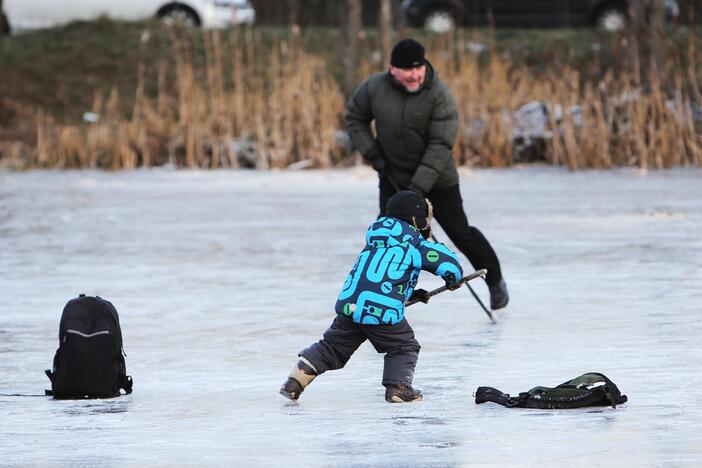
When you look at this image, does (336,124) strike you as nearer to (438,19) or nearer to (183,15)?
(438,19)

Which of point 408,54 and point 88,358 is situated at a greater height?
point 408,54

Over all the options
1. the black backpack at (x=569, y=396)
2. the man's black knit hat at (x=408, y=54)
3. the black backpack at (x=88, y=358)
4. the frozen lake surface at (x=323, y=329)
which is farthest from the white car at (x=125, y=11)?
the black backpack at (x=569, y=396)

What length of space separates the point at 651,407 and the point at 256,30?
29290 millimetres

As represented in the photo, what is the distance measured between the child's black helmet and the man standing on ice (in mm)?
2159

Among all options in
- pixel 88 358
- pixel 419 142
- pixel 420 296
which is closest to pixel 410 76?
pixel 419 142

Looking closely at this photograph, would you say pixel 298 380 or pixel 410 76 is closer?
pixel 298 380

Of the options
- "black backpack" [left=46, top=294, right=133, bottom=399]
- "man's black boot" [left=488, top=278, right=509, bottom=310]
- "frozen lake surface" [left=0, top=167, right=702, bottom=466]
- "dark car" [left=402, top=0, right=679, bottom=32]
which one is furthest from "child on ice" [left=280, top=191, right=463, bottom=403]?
"dark car" [left=402, top=0, right=679, bottom=32]

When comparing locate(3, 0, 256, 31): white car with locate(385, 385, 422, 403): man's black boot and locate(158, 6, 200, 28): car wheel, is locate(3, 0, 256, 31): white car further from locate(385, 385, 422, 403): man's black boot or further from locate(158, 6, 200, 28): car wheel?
locate(385, 385, 422, 403): man's black boot

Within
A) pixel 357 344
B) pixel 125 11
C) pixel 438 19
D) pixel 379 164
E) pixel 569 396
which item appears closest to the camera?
pixel 569 396

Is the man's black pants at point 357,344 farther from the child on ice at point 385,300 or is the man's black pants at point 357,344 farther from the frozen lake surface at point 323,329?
the frozen lake surface at point 323,329

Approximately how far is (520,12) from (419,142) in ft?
89.9

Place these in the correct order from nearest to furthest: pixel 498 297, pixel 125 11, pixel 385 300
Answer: pixel 385 300 < pixel 498 297 < pixel 125 11

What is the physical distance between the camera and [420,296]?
7.02 m

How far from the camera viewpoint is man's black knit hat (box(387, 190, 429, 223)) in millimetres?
7070
